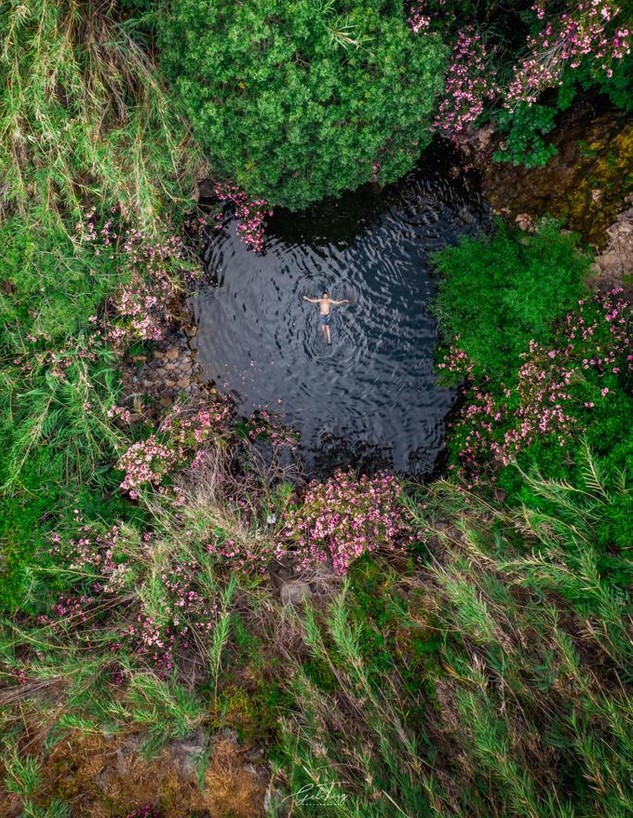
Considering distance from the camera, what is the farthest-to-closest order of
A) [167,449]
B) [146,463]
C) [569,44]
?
1. [167,449]
2. [146,463]
3. [569,44]

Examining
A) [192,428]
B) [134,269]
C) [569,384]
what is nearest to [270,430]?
[192,428]

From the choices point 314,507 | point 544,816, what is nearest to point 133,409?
point 314,507

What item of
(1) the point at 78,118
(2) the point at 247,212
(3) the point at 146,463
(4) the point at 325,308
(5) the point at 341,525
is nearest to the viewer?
(1) the point at 78,118

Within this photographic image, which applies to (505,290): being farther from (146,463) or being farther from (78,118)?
(78,118)

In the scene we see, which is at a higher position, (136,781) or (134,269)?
(134,269)

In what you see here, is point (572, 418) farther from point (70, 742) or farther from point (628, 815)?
point (70, 742)

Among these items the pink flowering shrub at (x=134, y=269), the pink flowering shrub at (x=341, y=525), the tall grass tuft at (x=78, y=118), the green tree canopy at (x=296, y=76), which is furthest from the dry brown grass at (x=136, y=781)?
the green tree canopy at (x=296, y=76)

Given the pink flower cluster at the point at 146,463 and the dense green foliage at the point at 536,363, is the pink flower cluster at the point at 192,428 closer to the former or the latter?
the pink flower cluster at the point at 146,463
